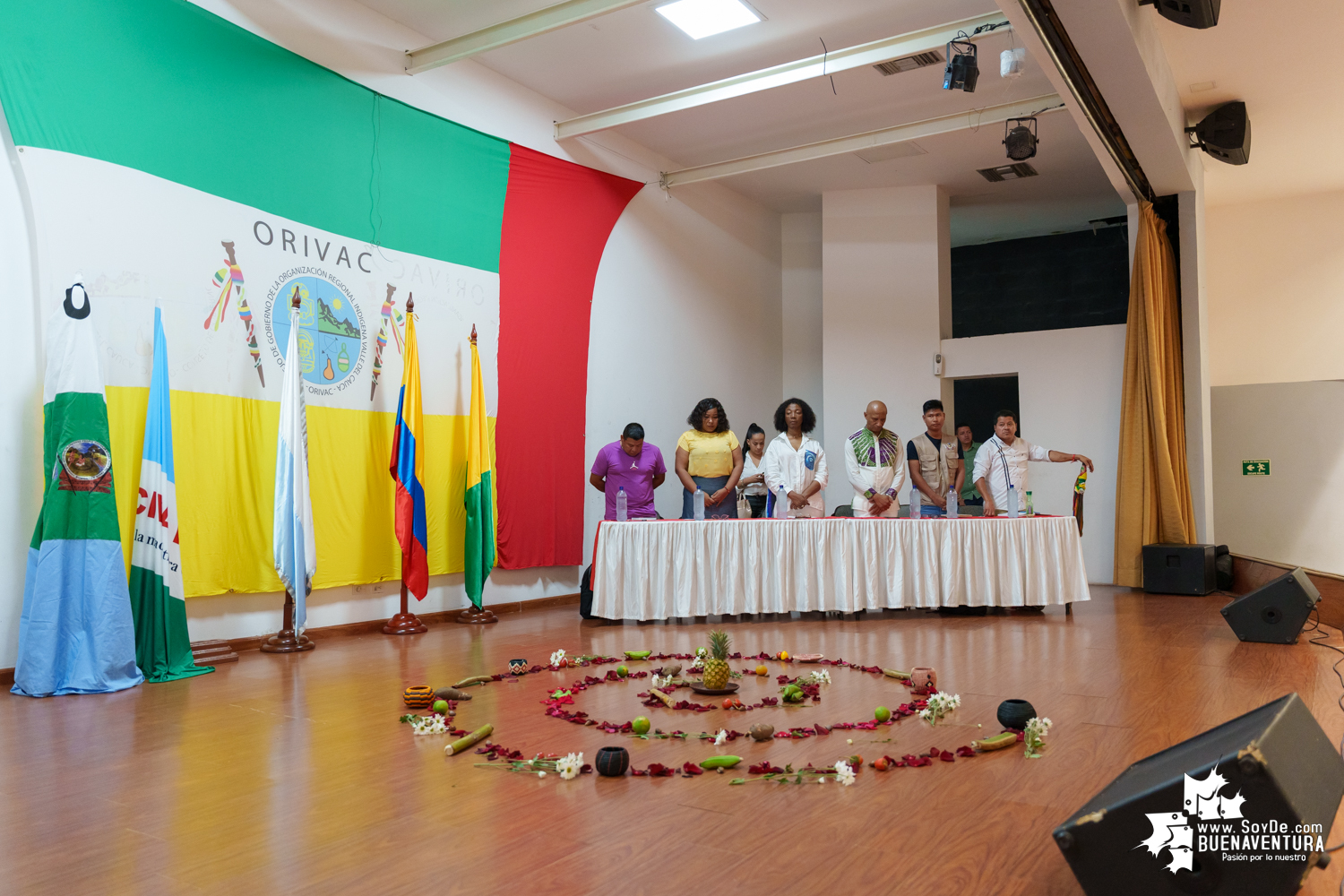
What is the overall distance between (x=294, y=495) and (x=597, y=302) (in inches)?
136

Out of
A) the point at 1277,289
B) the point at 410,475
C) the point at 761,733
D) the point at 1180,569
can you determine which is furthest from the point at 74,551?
the point at 1277,289

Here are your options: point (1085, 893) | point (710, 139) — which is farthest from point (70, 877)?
point (710, 139)

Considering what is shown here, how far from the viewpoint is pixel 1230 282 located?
9.20 meters

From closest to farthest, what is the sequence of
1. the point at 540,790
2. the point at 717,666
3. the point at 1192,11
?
1. the point at 540,790
2. the point at 717,666
3. the point at 1192,11

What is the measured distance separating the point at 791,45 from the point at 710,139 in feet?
5.98

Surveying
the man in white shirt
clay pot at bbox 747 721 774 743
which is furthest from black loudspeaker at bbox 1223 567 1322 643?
clay pot at bbox 747 721 774 743

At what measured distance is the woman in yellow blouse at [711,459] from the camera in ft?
22.1

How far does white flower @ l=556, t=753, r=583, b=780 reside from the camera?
260 centimetres

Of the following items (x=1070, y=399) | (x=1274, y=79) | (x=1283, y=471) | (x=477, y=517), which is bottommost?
(x=477, y=517)

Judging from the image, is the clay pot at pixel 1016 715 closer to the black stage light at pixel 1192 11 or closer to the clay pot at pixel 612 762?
the clay pot at pixel 612 762

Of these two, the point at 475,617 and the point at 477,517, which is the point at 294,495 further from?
the point at 475,617

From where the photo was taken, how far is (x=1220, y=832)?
142 cm

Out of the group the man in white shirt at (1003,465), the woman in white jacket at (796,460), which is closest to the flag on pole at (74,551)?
the woman in white jacket at (796,460)

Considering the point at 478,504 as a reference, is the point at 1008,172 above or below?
above
